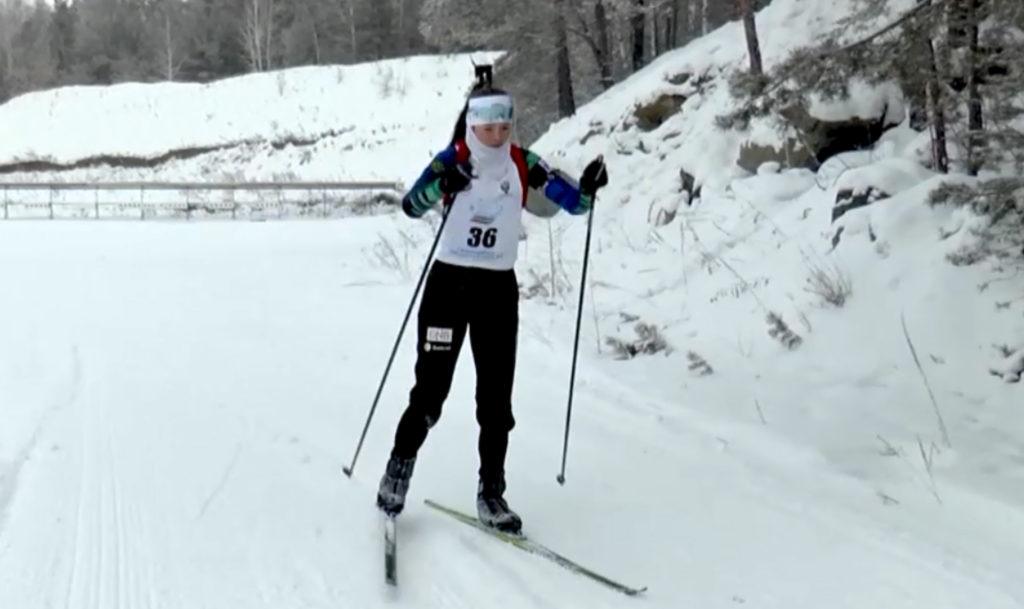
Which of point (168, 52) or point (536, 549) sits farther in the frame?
point (168, 52)

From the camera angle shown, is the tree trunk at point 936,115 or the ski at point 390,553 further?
the tree trunk at point 936,115

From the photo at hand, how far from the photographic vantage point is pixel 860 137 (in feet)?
32.9

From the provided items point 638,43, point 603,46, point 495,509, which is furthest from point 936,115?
point 638,43

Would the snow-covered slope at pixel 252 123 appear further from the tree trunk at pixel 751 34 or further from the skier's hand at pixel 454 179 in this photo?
the skier's hand at pixel 454 179

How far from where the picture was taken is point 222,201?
2645 centimetres

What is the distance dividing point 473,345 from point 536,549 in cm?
98

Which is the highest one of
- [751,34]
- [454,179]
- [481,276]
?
[751,34]

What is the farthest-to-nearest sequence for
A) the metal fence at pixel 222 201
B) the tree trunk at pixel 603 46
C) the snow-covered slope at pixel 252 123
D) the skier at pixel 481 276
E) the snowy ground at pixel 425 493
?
the snow-covered slope at pixel 252 123 → the metal fence at pixel 222 201 → the tree trunk at pixel 603 46 → the skier at pixel 481 276 → the snowy ground at pixel 425 493

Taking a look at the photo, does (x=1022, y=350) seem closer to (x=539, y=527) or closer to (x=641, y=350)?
(x=641, y=350)

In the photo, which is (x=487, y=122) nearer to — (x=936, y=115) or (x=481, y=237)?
(x=481, y=237)

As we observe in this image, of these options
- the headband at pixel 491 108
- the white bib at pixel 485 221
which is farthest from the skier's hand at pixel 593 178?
the headband at pixel 491 108

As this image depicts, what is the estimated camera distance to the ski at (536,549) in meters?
4.00

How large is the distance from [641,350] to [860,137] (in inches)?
157

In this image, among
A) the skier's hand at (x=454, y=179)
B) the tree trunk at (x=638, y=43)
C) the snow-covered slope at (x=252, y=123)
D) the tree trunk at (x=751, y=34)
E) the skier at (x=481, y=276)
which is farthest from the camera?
the snow-covered slope at (x=252, y=123)
